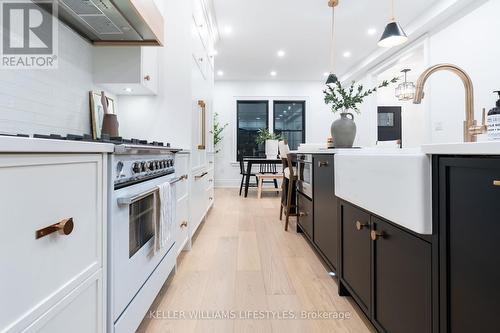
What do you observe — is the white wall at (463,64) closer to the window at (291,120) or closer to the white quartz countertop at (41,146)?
the window at (291,120)

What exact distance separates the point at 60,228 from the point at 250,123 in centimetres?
698

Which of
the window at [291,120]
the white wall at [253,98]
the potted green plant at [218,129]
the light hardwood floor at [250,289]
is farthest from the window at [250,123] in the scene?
the light hardwood floor at [250,289]

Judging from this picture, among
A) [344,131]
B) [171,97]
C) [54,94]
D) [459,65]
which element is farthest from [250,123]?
[54,94]

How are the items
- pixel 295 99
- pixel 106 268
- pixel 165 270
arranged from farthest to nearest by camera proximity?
pixel 295 99, pixel 165 270, pixel 106 268

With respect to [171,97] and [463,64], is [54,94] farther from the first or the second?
[463,64]

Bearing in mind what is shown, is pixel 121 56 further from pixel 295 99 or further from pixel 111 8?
pixel 295 99

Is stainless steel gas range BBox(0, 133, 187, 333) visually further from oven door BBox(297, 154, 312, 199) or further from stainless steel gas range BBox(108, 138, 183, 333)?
oven door BBox(297, 154, 312, 199)

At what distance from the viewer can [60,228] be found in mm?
698

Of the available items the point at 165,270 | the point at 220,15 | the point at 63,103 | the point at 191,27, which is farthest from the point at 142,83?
the point at 220,15

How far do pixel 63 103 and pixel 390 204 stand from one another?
1.85 m

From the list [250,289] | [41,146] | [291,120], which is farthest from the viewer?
[291,120]

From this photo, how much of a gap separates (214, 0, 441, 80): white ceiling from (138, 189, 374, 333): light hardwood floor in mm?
3069

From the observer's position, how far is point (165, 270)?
1.68 m

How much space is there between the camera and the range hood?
4.98 ft
